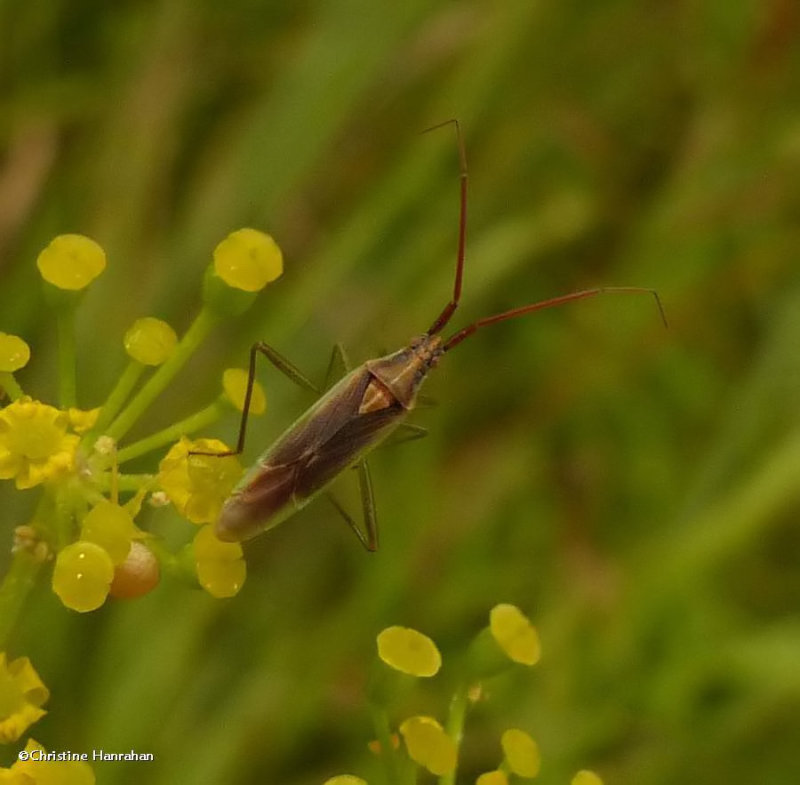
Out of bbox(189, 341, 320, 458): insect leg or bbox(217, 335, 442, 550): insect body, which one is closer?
bbox(189, 341, 320, 458): insect leg

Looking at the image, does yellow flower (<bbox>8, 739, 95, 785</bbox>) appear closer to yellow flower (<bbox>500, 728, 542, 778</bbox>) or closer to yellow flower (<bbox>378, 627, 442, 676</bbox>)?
yellow flower (<bbox>378, 627, 442, 676</bbox>)

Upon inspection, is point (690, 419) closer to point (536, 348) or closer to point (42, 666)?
point (536, 348)

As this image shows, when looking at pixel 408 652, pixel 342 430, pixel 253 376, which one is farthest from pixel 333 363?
pixel 408 652

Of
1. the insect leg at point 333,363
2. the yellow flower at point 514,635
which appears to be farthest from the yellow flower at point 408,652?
the insect leg at point 333,363

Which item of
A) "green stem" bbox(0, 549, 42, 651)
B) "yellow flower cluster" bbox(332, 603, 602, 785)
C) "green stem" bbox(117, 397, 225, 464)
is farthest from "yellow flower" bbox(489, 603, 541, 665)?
"green stem" bbox(0, 549, 42, 651)

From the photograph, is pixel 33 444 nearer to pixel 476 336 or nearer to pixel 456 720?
pixel 456 720

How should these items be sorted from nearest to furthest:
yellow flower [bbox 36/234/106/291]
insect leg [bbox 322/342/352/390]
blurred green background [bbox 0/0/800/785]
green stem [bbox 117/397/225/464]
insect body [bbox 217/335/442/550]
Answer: green stem [bbox 117/397/225/464], yellow flower [bbox 36/234/106/291], insect body [bbox 217/335/442/550], insect leg [bbox 322/342/352/390], blurred green background [bbox 0/0/800/785]

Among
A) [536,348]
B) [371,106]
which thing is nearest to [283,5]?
[371,106]
